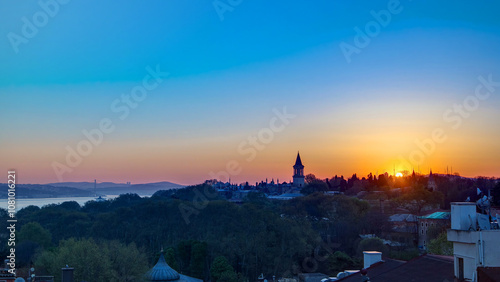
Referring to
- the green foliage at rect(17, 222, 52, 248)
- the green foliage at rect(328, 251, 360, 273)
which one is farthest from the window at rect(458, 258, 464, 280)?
the green foliage at rect(17, 222, 52, 248)

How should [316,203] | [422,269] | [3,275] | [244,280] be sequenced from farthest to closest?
1. [316,203]
2. [244,280]
3. [3,275]
4. [422,269]

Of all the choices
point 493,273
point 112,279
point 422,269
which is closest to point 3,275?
point 422,269

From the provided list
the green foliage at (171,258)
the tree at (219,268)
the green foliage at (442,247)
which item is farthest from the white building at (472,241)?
the green foliage at (171,258)

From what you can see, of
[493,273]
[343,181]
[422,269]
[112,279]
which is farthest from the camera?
[343,181]

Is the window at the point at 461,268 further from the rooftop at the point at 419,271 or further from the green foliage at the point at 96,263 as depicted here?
the green foliage at the point at 96,263

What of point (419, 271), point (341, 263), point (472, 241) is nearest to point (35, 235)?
point (341, 263)

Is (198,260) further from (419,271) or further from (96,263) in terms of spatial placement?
(419,271)

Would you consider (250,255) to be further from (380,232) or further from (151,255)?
(380,232)
